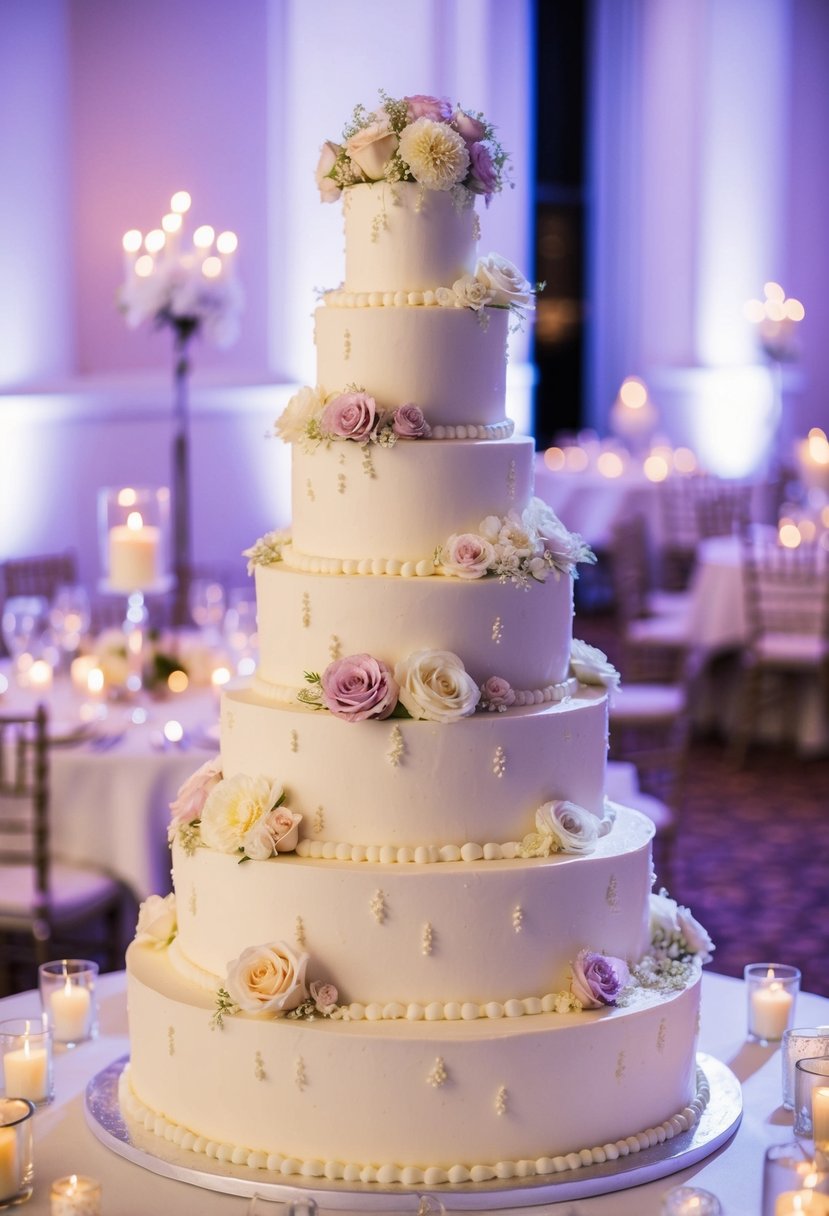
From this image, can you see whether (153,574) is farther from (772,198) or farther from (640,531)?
(772,198)

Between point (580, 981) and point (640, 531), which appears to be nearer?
point (580, 981)

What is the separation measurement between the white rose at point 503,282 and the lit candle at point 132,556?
3.10m

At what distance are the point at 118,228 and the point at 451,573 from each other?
7091 mm

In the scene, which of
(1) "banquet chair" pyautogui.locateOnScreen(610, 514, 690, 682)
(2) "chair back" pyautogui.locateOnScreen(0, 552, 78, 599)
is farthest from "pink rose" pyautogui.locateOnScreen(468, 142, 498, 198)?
(1) "banquet chair" pyautogui.locateOnScreen(610, 514, 690, 682)

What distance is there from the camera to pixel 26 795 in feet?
17.6

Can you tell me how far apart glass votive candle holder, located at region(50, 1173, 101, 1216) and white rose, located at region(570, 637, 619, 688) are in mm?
1374

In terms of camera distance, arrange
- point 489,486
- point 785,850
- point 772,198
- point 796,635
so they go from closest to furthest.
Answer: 1. point 489,486
2. point 785,850
3. point 796,635
4. point 772,198

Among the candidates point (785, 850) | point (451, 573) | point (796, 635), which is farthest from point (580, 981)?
point (796, 635)

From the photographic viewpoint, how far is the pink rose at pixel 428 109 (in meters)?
3.25

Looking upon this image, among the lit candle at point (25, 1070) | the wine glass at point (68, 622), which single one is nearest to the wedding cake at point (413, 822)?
the lit candle at point (25, 1070)

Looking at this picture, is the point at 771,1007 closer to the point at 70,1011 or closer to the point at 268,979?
the point at 268,979

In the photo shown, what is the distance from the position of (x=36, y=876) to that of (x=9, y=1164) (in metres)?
2.34

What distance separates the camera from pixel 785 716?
947cm

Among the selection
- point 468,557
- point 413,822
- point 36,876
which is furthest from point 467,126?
point 36,876
